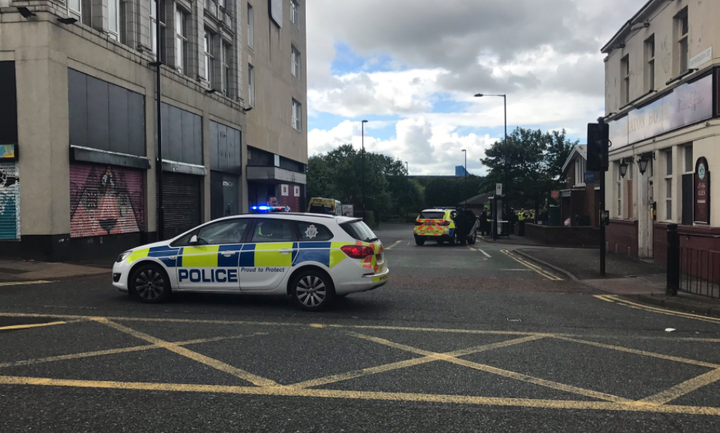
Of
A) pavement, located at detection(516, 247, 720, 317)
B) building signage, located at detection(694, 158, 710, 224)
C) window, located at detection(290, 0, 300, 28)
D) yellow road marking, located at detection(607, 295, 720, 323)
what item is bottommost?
yellow road marking, located at detection(607, 295, 720, 323)

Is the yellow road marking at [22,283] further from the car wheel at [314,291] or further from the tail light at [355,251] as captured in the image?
the tail light at [355,251]

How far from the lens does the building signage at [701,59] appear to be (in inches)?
492

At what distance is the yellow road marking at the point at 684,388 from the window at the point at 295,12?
134 feet

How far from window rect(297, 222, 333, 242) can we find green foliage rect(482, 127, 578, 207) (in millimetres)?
45055

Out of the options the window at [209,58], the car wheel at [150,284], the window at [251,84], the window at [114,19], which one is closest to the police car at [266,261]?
the car wheel at [150,284]

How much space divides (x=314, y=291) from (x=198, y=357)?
2.96 m

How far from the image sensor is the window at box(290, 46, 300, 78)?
139 feet

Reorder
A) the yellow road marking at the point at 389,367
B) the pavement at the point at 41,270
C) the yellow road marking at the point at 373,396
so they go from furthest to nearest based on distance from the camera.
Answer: the pavement at the point at 41,270, the yellow road marking at the point at 389,367, the yellow road marking at the point at 373,396

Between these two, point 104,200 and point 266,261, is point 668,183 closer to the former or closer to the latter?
point 266,261

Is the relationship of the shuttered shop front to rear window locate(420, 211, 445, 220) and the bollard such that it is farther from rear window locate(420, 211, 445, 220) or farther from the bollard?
the bollard

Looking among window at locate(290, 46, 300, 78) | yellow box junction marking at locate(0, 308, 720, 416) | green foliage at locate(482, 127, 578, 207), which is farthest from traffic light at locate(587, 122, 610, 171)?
green foliage at locate(482, 127, 578, 207)

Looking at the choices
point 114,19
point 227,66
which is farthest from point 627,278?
point 227,66

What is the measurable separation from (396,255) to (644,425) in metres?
16.1

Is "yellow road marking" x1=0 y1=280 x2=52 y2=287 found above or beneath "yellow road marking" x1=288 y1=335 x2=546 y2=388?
above
